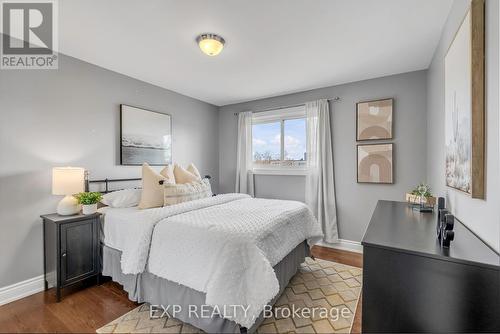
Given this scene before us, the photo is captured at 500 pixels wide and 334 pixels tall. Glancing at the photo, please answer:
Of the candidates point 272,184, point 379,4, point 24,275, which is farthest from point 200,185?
point 379,4

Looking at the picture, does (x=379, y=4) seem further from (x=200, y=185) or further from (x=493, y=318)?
(x=200, y=185)

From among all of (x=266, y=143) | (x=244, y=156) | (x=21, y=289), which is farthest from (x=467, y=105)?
(x=21, y=289)

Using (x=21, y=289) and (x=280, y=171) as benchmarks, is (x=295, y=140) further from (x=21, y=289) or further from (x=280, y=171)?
(x=21, y=289)

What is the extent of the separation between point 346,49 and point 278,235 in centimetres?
212

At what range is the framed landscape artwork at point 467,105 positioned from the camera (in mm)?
1268

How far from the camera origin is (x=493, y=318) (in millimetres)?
948

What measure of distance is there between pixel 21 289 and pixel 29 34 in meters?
2.52

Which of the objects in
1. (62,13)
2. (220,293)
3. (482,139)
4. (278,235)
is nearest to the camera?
(482,139)

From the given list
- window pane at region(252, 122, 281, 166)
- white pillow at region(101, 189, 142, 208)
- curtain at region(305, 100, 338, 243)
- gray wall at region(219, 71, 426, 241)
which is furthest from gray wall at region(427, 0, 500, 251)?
white pillow at region(101, 189, 142, 208)

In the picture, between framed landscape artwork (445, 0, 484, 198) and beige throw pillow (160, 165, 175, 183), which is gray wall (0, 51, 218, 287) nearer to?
beige throw pillow (160, 165, 175, 183)

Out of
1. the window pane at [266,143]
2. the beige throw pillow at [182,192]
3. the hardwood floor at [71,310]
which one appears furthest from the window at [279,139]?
the hardwood floor at [71,310]

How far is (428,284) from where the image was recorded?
3.57 feet

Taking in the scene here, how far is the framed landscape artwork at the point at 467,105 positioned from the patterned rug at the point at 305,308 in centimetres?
141

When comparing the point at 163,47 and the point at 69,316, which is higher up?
the point at 163,47
